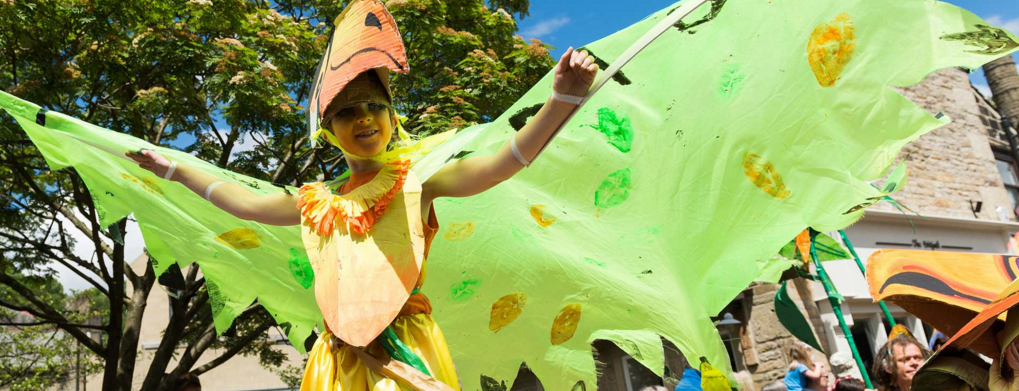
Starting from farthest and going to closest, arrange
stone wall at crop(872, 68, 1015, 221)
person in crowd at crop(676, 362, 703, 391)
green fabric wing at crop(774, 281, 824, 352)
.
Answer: stone wall at crop(872, 68, 1015, 221), green fabric wing at crop(774, 281, 824, 352), person in crowd at crop(676, 362, 703, 391)

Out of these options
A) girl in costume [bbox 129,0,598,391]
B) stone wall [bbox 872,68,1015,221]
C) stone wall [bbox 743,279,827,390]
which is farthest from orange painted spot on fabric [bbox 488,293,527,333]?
stone wall [bbox 872,68,1015,221]

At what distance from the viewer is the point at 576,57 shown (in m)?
1.68

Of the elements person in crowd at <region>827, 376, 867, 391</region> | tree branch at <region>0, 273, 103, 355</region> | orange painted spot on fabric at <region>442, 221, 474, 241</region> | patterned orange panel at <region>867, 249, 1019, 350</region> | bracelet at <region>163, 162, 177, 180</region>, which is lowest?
person in crowd at <region>827, 376, 867, 391</region>

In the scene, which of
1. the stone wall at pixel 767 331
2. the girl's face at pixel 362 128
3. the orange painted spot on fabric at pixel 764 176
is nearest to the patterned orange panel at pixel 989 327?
the orange painted spot on fabric at pixel 764 176

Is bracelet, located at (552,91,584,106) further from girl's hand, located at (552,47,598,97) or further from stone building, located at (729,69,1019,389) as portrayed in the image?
stone building, located at (729,69,1019,389)

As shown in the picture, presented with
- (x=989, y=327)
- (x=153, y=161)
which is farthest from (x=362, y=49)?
(x=989, y=327)

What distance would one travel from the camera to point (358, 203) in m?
1.97

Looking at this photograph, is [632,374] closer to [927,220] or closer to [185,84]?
[927,220]

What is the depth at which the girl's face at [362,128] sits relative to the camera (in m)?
2.01

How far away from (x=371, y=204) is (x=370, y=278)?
22 centimetres

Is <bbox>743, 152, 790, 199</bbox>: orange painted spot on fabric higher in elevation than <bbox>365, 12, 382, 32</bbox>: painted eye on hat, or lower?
lower

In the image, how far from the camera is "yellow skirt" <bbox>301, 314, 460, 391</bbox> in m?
1.85

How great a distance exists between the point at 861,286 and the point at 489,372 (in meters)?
10.6

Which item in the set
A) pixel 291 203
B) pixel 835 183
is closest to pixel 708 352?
pixel 835 183
